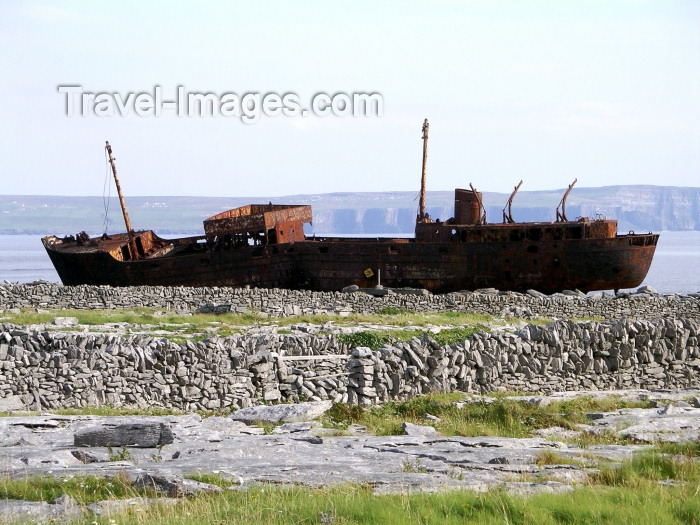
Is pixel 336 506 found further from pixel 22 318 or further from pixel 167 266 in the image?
pixel 167 266

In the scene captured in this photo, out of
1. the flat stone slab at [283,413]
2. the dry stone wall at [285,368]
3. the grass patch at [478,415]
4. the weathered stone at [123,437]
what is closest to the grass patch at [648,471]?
the grass patch at [478,415]

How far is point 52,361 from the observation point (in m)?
17.4

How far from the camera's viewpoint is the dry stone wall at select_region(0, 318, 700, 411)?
→ 17141 millimetres

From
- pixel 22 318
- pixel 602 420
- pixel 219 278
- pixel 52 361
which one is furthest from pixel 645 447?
pixel 219 278

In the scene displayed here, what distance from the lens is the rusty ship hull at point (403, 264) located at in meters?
47.1

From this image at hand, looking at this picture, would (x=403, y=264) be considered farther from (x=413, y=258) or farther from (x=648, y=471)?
(x=648, y=471)

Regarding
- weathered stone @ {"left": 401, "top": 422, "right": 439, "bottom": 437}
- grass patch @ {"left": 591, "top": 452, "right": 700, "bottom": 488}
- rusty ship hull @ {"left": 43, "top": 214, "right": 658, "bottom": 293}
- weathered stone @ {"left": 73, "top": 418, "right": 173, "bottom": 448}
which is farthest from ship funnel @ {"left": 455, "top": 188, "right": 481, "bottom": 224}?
grass patch @ {"left": 591, "top": 452, "right": 700, "bottom": 488}

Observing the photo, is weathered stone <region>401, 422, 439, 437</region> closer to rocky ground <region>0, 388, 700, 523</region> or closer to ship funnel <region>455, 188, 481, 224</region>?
rocky ground <region>0, 388, 700, 523</region>

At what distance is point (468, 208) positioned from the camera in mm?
48750

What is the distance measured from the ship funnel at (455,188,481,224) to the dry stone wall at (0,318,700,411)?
1141 inches

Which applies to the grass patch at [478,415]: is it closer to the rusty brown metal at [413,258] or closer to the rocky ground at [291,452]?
the rocky ground at [291,452]

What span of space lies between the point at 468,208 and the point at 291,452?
37.8 m

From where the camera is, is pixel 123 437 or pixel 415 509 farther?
pixel 123 437

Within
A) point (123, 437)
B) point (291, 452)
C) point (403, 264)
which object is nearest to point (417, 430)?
point (291, 452)
